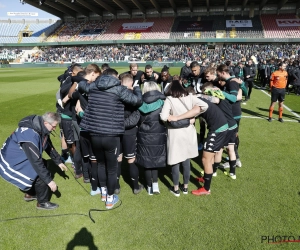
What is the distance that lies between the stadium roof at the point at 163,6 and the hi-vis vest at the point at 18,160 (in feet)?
134

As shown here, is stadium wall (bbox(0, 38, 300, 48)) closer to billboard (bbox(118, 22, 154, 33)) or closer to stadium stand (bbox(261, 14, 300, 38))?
stadium stand (bbox(261, 14, 300, 38))

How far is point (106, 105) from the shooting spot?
324cm

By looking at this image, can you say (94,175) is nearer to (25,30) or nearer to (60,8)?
(60,8)

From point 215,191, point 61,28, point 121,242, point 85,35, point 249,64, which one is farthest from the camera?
point 61,28

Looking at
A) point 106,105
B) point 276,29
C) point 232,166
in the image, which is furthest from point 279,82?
point 276,29

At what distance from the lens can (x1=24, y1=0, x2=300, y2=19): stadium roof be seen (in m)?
40.0

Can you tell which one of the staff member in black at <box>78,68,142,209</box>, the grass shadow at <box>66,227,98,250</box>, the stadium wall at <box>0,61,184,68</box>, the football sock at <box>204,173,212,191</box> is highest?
the staff member in black at <box>78,68,142,209</box>

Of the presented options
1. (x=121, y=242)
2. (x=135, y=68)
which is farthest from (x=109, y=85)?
(x=135, y=68)

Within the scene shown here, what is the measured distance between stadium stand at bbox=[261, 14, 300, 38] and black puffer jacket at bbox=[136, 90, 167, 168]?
41.6m

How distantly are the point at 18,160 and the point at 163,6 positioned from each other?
46851mm

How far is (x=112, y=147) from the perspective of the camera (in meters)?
3.46

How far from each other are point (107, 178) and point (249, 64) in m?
10.1

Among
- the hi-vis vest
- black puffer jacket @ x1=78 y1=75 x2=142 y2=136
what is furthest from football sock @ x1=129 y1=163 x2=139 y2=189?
the hi-vis vest

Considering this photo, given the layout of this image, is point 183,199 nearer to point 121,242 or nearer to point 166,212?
point 166,212
